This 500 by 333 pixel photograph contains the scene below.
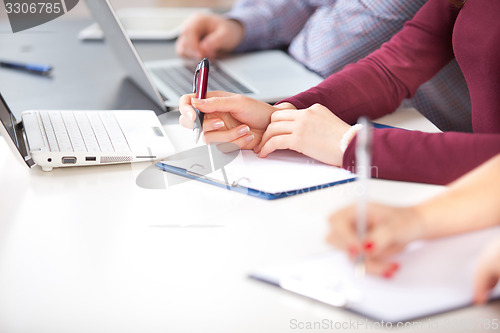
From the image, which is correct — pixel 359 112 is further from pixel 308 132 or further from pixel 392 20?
pixel 392 20

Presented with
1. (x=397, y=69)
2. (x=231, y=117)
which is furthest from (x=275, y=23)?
(x=231, y=117)

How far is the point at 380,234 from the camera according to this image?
0.41m

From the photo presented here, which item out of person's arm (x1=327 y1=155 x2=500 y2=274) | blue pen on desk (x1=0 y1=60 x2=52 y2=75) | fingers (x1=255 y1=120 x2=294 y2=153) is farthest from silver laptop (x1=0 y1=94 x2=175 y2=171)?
person's arm (x1=327 y1=155 x2=500 y2=274)

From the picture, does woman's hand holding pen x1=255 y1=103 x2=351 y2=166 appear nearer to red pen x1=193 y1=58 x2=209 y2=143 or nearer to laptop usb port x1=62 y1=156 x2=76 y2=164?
red pen x1=193 y1=58 x2=209 y2=143

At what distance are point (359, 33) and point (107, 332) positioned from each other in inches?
28.7

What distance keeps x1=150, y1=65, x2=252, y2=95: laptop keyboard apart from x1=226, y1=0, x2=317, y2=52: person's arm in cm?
15

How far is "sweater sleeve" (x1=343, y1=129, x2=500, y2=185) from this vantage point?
1.66 feet

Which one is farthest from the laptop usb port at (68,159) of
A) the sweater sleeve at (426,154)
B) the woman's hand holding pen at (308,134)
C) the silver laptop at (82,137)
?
the sweater sleeve at (426,154)

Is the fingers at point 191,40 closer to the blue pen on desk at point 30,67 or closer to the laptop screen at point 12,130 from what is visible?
the blue pen on desk at point 30,67

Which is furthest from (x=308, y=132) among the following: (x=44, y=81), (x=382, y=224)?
(x=44, y=81)

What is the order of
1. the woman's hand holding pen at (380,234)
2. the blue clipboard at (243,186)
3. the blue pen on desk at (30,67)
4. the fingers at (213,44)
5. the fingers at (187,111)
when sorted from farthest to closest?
the fingers at (213,44)
the blue pen on desk at (30,67)
the fingers at (187,111)
the blue clipboard at (243,186)
the woman's hand holding pen at (380,234)

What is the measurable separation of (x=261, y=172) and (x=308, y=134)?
0.07 meters

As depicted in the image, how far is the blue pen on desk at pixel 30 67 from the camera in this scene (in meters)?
1.04

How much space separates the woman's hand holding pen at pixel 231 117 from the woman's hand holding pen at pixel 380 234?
295mm
